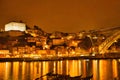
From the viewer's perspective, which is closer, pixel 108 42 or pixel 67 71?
pixel 67 71

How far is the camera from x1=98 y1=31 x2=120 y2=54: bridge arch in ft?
73.3

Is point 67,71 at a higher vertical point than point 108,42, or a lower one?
lower

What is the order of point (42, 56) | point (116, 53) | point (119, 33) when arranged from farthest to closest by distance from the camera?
point (42, 56)
point (116, 53)
point (119, 33)

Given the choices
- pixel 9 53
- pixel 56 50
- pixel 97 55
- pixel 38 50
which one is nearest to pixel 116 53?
pixel 97 55

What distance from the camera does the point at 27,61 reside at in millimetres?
28188

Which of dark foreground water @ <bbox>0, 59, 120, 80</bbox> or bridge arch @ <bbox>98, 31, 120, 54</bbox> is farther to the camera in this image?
bridge arch @ <bbox>98, 31, 120, 54</bbox>

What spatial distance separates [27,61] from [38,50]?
10.0 feet

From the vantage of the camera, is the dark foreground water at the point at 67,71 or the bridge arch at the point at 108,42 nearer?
the dark foreground water at the point at 67,71

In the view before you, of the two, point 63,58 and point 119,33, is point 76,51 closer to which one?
point 63,58

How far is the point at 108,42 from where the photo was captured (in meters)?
24.1

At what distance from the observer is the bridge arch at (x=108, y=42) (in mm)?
22348

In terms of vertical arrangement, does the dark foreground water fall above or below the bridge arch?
below

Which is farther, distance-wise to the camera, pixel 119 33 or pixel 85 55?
pixel 85 55

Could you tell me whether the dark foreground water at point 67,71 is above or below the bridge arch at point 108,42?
below
